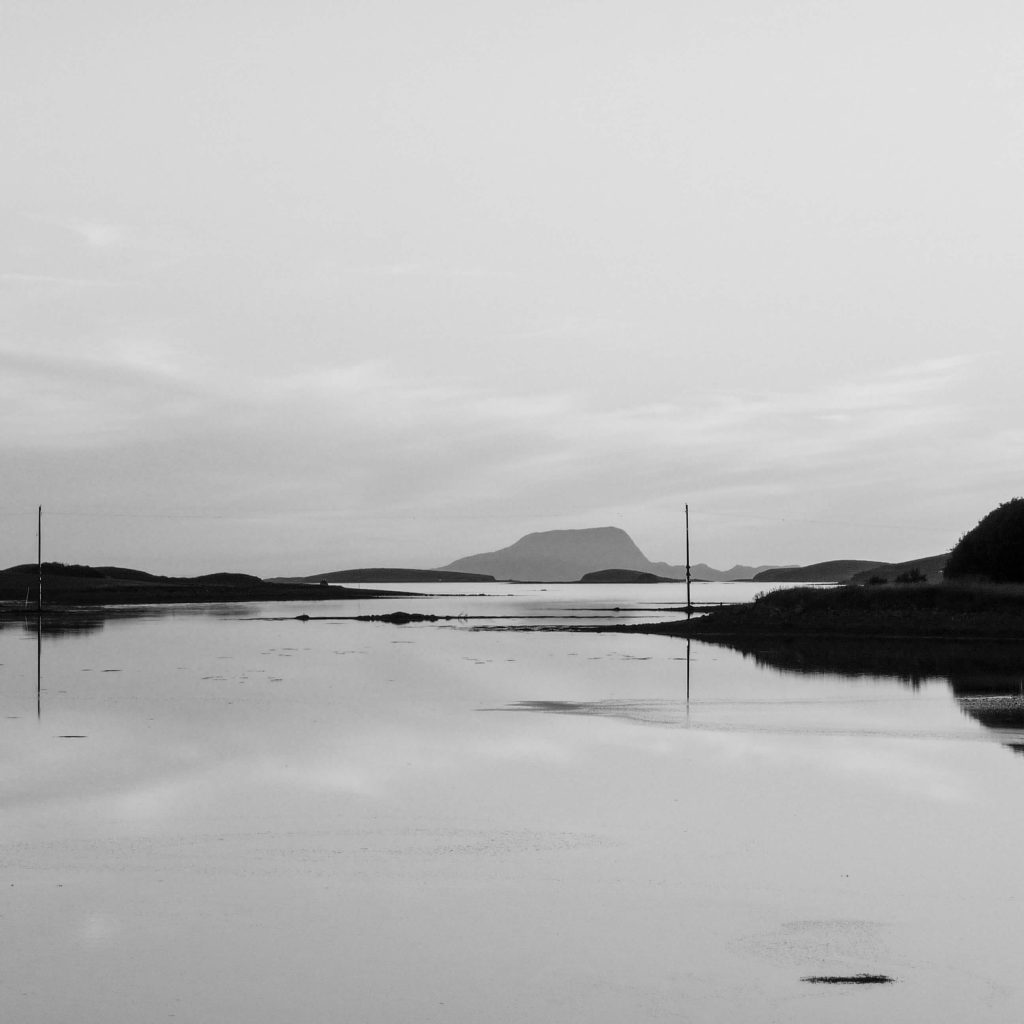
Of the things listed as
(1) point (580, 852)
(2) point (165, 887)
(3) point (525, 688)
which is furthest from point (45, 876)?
(3) point (525, 688)

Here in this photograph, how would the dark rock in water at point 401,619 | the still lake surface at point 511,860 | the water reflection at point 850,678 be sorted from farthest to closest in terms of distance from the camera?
1. the dark rock in water at point 401,619
2. the water reflection at point 850,678
3. the still lake surface at point 511,860

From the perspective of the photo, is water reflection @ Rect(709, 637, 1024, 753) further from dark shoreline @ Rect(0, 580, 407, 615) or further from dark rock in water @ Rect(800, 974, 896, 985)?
dark shoreline @ Rect(0, 580, 407, 615)

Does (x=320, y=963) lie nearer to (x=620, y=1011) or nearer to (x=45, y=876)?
(x=620, y=1011)

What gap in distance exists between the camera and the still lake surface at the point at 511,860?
939cm

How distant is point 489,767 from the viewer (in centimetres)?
1992

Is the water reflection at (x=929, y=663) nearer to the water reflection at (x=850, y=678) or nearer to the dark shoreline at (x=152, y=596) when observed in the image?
the water reflection at (x=850, y=678)

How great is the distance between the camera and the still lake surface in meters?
9.39

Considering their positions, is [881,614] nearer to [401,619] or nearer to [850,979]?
[401,619]

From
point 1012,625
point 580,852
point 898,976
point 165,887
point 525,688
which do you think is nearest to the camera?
point 898,976

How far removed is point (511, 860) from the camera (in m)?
13.5

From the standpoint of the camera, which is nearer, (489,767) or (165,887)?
(165,887)

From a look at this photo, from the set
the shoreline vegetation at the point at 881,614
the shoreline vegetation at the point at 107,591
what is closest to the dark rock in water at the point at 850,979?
the shoreline vegetation at the point at 881,614

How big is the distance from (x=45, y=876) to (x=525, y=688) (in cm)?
2214

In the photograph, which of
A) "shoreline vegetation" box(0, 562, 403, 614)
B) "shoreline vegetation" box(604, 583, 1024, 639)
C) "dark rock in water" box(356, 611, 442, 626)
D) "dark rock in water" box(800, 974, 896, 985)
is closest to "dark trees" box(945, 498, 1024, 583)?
"shoreline vegetation" box(604, 583, 1024, 639)
